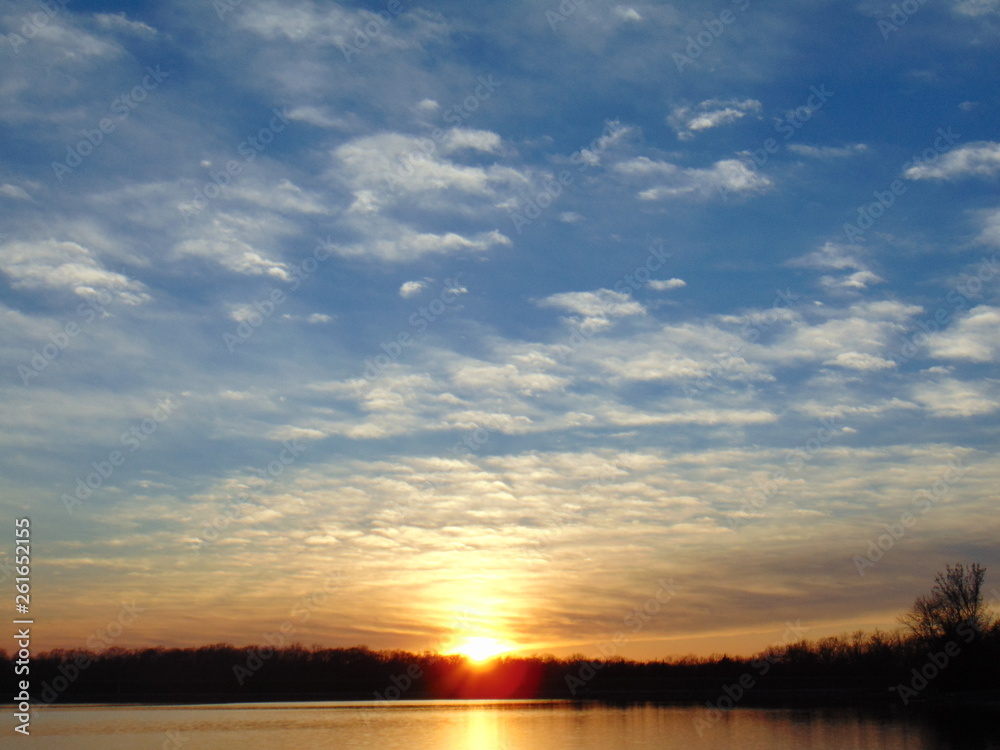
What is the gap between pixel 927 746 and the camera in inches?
1843

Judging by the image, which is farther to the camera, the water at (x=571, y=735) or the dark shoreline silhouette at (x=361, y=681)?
the dark shoreline silhouette at (x=361, y=681)

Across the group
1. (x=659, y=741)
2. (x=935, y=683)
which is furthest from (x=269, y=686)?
(x=659, y=741)

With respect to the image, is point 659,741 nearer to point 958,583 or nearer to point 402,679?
point 958,583

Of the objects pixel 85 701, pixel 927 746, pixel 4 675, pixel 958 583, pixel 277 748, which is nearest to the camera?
pixel 927 746

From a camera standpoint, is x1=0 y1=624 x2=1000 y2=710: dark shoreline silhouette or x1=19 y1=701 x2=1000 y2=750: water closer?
x1=19 y1=701 x2=1000 y2=750: water

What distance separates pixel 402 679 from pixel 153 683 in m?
54.5

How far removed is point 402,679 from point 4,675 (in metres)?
82.6

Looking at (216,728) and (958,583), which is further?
(958,583)

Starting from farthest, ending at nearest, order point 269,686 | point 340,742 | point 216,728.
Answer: point 269,686 < point 216,728 < point 340,742

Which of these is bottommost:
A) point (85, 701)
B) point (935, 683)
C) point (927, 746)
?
point (85, 701)

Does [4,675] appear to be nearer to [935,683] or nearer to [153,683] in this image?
[153,683]

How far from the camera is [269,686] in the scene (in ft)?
616

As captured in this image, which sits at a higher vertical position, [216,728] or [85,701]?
[216,728]

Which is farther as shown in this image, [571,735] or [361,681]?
[361,681]
